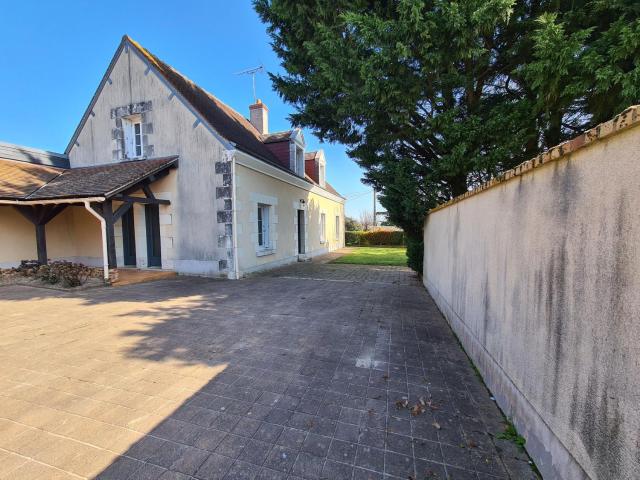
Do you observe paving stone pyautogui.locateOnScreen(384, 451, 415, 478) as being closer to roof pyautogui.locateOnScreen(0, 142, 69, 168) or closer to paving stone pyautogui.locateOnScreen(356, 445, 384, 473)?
paving stone pyautogui.locateOnScreen(356, 445, 384, 473)

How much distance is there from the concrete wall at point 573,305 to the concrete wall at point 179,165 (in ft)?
23.6

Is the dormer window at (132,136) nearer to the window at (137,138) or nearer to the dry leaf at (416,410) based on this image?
the window at (137,138)

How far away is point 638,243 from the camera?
46.3 inches

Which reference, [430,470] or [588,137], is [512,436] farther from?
[588,137]

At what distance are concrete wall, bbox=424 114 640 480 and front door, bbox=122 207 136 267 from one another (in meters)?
10.3

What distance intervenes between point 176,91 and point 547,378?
32.6ft

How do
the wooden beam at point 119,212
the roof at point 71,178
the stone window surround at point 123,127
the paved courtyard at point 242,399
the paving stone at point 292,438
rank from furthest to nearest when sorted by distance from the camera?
the stone window surround at point 123,127
the roof at point 71,178
the wooden beam at point 119,212
the paving stone at point 292,438
the paved courtyard at point 242,399

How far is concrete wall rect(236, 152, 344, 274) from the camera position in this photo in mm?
8445

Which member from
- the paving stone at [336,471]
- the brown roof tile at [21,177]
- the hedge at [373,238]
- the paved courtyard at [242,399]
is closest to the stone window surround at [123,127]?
the brown roof tile at [21,177]

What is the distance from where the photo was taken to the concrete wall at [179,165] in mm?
8195

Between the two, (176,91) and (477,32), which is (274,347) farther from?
(176,91)

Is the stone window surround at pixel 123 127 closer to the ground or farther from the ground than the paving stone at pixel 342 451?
farther from the ground

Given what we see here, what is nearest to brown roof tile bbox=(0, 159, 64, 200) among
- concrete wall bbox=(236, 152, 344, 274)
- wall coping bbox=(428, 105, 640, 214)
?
concrete wall bbox=(236, 152, 344, 274)

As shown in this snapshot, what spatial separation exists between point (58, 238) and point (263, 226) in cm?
684
